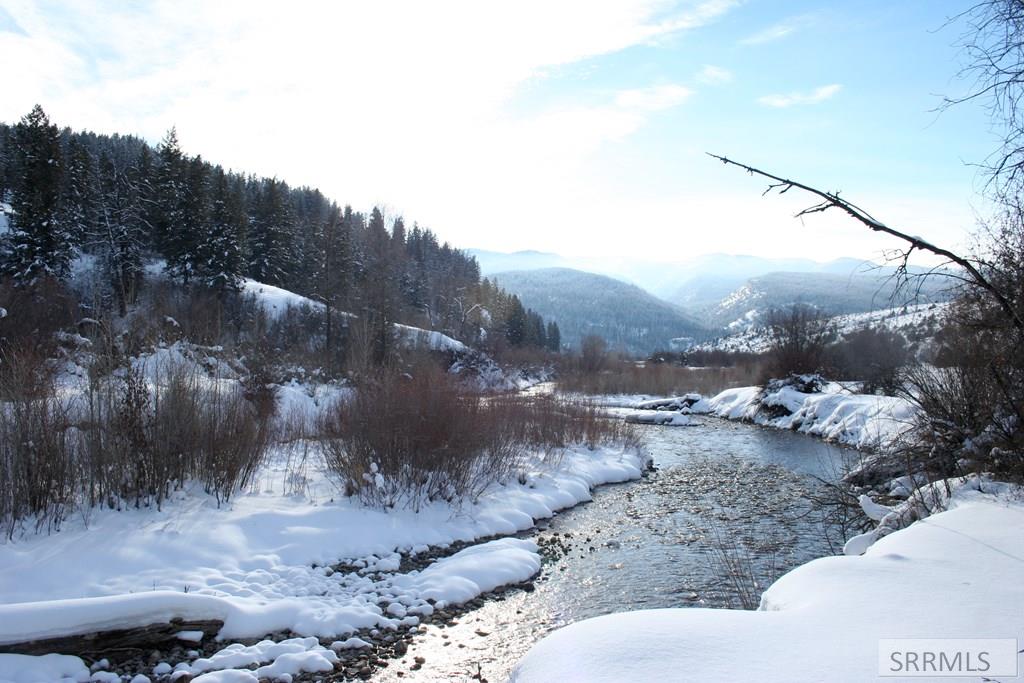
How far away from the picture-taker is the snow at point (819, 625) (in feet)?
11.9

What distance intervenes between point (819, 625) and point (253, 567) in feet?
25.2

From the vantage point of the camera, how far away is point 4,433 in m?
8.45

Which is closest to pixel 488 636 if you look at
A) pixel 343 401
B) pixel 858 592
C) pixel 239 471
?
pixel 858 592

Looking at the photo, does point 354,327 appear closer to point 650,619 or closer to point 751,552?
point 751,552

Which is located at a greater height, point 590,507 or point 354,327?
point 354,327

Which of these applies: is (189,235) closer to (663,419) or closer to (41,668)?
(663,419)

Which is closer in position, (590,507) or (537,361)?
(590,507)

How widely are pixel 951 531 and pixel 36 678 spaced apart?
931 cm

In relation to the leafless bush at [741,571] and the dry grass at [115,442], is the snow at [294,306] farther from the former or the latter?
the leafless bush at [741,571]

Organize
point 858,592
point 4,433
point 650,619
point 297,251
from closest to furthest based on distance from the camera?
point 650,619, point 858,592, point 4,433, point 297,251

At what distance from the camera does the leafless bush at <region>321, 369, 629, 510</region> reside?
1230cm

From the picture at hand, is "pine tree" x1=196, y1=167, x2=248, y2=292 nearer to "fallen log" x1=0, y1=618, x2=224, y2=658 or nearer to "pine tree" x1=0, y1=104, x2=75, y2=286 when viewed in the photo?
"pine tree" x1=0, y1=104, x2=75, y2=286

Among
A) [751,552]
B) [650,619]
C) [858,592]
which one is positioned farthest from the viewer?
[751,552]

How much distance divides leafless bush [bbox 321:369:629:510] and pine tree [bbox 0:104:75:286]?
1358 inches
